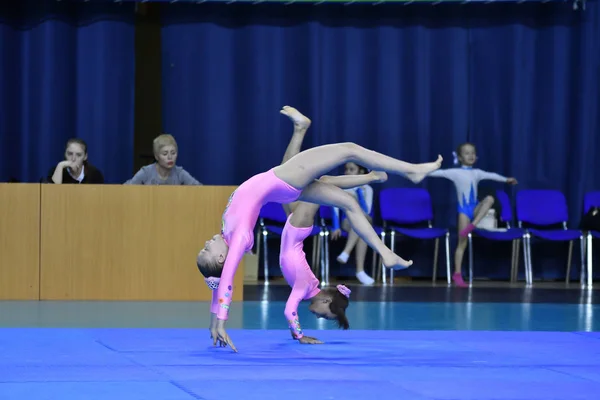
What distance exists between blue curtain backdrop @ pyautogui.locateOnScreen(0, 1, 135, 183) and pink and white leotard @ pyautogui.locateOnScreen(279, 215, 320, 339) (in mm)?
5679

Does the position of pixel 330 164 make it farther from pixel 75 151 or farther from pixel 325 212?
pixel 325 212

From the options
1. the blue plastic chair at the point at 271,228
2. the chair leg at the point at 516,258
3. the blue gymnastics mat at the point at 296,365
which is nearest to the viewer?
the blue gymnastics mat at the point at 296,365

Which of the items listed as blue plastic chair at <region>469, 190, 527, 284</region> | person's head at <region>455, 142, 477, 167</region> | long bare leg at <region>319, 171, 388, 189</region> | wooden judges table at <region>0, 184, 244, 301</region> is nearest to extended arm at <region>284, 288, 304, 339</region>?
long bare leg at <region>319, 171, 388, 189</region>

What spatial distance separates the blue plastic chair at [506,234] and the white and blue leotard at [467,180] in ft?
0.83

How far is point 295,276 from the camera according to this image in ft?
17.7

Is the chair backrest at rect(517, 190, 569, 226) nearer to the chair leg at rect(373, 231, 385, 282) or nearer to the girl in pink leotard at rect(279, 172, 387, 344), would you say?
the chair leg at rect(373, 231, 385, 282)

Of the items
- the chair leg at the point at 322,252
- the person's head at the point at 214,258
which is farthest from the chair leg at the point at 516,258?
the person's head at the point at 214,258

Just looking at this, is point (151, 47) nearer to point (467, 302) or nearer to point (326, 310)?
point (467, 302)

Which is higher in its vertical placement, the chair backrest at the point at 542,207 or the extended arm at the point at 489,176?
the extended arm at the point at 489,176

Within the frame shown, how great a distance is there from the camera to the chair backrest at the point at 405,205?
34.4 ft

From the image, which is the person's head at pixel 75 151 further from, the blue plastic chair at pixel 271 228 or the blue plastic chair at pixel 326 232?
the blue plastic chair at pixel 326 232

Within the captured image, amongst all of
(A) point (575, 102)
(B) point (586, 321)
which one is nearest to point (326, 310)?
(B) point (586, 321)

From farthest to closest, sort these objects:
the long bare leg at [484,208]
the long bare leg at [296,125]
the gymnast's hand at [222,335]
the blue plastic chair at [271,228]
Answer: the long bare leg at [484,208] < the blue plastic chair at [271,228] < the long bare leg at [296,125] < the gymnast's hand at [222,335]

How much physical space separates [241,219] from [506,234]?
578 centimetres
